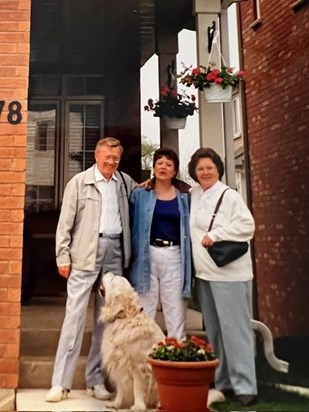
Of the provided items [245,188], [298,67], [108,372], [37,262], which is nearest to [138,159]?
[245,188]

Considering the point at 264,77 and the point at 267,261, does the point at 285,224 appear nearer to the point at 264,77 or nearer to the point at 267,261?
the point at 267,261

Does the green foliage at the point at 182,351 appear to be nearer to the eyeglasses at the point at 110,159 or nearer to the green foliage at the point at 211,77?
the eyeglasses at the point at 110,159

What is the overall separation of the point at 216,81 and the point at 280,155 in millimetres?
1354

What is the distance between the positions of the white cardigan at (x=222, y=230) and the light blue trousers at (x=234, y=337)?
0.07m

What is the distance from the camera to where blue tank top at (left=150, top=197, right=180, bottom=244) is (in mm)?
3547

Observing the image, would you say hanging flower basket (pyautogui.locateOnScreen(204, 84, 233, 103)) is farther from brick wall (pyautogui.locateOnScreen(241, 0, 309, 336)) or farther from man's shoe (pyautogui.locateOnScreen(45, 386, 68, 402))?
man's shoe (pyautogui.locateOnScreen(45, 386, 68, 402))

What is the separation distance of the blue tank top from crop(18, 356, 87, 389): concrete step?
122 cm

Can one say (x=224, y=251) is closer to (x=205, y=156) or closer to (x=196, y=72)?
(x=205, y=156)

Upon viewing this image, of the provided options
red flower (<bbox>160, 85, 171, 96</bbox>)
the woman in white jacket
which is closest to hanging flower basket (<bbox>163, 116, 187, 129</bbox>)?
red flower (<bbox>160, 85, 171, 96</bbox>)

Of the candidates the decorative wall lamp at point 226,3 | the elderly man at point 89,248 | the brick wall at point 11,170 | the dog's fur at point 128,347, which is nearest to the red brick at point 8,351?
the brick wall at point 11,170

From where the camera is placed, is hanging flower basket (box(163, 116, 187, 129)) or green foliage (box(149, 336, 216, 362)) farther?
hanging flower basket (box(163, 116, 187, 129))

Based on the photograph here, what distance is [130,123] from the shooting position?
549 cm

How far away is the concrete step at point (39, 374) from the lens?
3.74m

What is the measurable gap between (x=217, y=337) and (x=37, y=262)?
7.90 feet
